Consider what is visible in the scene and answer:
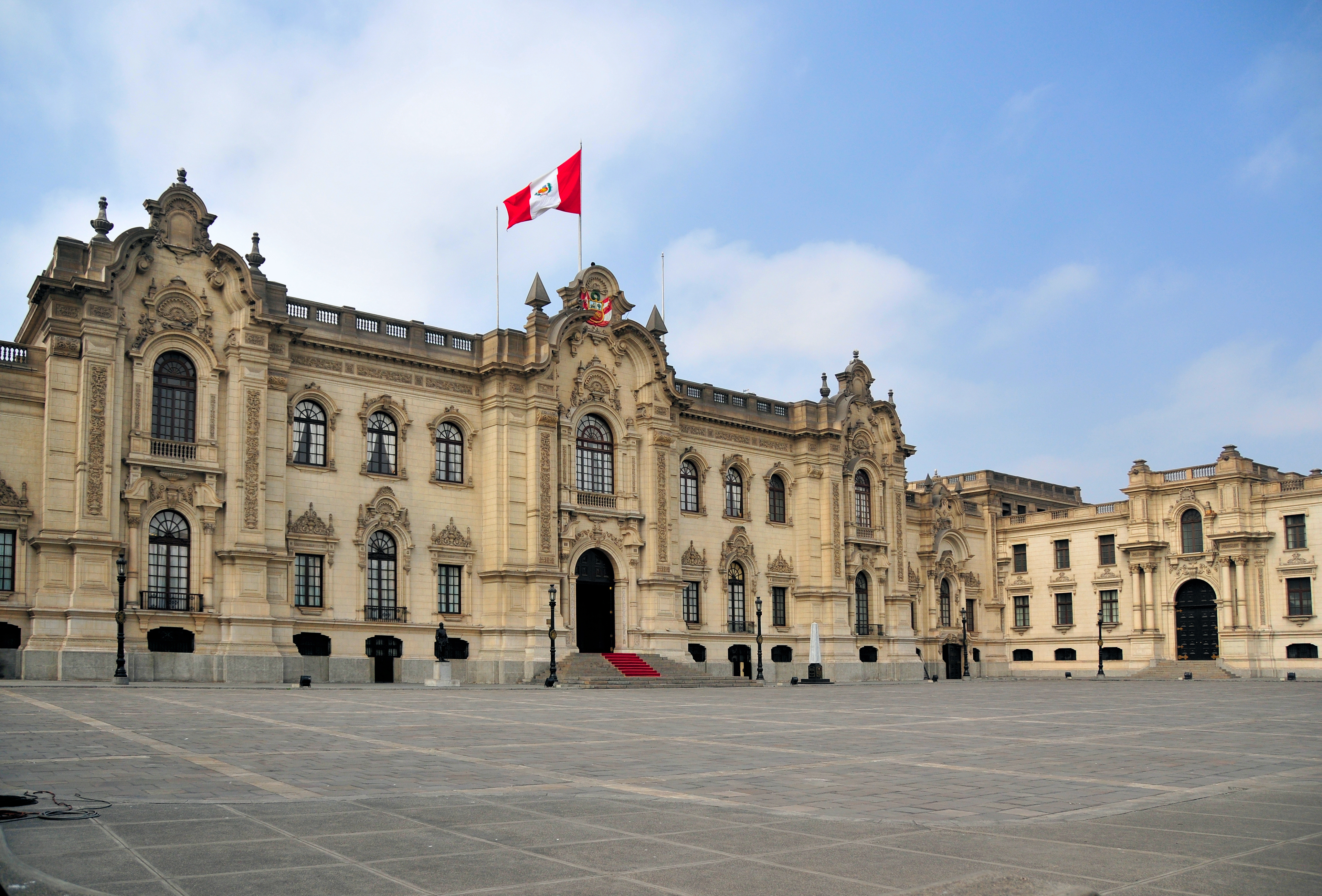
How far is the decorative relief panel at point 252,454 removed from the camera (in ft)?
133

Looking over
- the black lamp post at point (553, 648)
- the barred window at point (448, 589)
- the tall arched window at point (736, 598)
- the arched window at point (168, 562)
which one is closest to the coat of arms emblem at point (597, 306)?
the barred window at point (448, 589)

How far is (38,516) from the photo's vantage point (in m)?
37.5

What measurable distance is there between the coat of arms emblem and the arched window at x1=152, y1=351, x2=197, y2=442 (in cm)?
1646

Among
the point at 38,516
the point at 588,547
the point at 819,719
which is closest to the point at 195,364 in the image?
the point at 38,516

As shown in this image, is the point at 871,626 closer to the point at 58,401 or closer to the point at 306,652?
the point at 306,652

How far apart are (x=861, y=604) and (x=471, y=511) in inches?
924

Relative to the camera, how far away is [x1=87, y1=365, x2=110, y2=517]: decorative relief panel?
123 feet

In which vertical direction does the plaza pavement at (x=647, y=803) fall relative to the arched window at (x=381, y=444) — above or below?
below

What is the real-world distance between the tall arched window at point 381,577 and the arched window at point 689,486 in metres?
14.8

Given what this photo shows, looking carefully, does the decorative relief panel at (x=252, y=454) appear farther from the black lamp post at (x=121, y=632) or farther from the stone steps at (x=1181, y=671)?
the stone steps at (x=1181, y=671)

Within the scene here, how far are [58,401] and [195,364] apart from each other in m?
Result: 4.54

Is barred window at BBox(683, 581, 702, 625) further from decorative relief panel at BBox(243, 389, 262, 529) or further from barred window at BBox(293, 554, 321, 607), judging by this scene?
decorative relief panel at BBox(243, 389, 262, 529)

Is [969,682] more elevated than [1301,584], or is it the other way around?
[1301,584]

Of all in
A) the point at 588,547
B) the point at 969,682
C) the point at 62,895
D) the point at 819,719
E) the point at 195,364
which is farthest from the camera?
the point at 969,682
